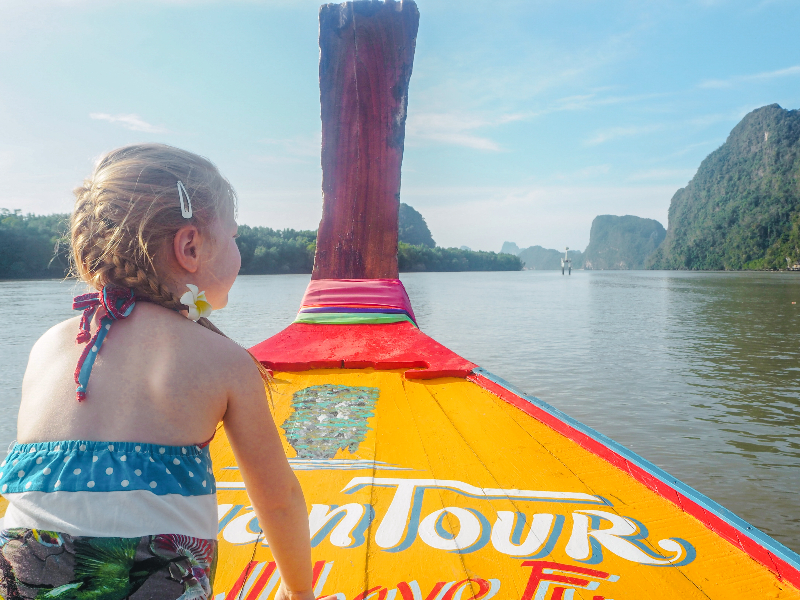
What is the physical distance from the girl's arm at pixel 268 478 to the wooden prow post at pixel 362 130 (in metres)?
3.49

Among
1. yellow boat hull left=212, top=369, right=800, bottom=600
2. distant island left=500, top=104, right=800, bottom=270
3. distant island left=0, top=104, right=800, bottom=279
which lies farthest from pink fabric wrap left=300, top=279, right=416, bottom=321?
distant island left=500, top=104, right=800, bottom=270

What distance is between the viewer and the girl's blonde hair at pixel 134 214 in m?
0.77

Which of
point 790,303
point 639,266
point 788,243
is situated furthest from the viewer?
point 639,266

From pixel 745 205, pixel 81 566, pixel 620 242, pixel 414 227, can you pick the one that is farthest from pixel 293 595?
pixel 620 242

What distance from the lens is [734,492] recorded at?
112 inches

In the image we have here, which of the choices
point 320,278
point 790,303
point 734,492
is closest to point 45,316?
point 320,278

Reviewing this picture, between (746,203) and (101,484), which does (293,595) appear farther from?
(746,203)

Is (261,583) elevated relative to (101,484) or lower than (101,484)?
lower

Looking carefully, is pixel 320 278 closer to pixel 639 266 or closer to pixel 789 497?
pixel 789 497

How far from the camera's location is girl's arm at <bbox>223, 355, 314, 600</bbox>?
2.64 ft

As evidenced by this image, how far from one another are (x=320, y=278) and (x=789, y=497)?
322 cm

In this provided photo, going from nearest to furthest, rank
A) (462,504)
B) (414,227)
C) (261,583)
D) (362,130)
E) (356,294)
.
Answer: (261,583) → (462,504) → (356,294) → (362,130) → (414,227)

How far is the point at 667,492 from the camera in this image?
1478mm

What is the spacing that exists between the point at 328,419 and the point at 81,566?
1.36m
